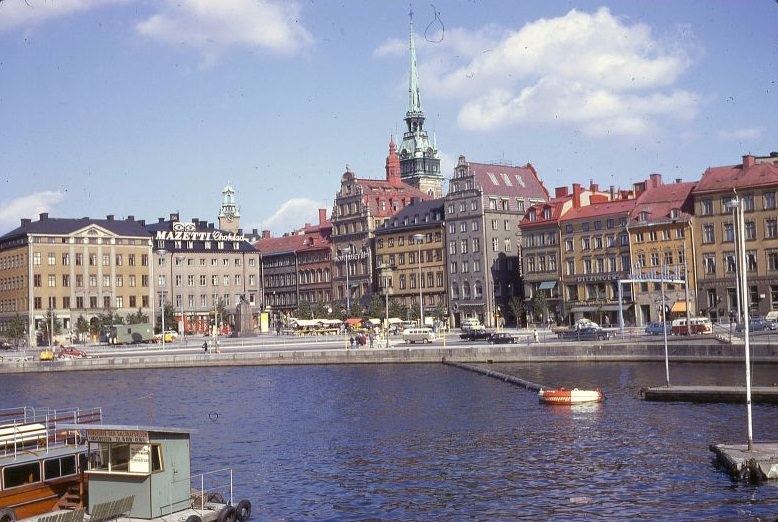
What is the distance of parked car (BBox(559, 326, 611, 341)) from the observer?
106688 millimetres

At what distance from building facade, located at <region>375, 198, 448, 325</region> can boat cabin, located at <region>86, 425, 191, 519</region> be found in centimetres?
12900

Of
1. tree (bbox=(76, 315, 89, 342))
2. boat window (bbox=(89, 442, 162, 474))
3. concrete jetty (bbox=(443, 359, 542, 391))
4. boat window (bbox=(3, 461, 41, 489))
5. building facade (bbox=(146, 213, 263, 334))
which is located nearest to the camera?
boat window (bbox=(89, 442, 162, 474))

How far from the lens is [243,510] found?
36.3 m

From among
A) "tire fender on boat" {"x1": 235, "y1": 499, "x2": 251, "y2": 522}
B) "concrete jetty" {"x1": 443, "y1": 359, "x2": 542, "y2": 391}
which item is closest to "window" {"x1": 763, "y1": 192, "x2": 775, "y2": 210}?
"concrete jetty" {"x1": 443, "y1": 359, "x2": 542, "y2": 391}

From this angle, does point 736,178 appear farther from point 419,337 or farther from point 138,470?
point 138,470

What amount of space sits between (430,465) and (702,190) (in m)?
93.1

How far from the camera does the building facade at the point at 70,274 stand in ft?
556

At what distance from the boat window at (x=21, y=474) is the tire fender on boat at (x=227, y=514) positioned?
18.8ft

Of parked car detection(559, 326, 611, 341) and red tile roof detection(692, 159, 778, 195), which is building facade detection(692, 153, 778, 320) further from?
parked car detection(559, 326, 611, 341)

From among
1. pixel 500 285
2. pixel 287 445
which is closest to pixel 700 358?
pixel 287 445

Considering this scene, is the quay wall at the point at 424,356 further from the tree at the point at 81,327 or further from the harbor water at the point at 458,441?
the tree at the point at 81,327

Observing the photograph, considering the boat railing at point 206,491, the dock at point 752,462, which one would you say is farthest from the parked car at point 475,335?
the dock at point 752,462

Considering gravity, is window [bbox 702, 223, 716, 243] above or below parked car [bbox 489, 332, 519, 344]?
above

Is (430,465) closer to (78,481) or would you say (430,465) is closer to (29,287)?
(78,481)
